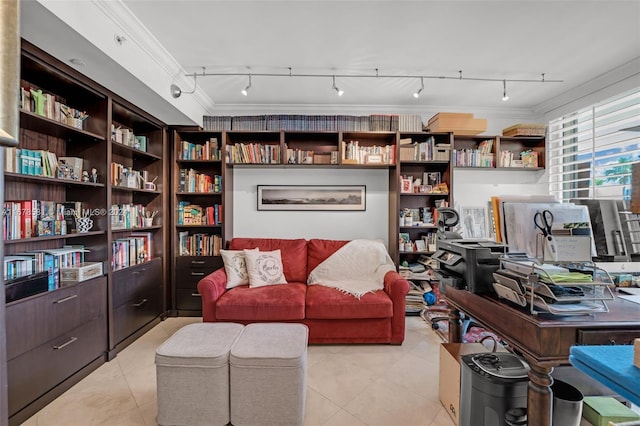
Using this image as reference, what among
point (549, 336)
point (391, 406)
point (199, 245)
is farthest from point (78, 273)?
point (549, 336)

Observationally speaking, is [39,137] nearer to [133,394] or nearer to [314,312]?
[133,394]

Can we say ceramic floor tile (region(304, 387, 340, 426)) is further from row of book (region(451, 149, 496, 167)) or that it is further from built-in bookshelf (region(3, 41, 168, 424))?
row of book (region(451, 149, 496, 167))

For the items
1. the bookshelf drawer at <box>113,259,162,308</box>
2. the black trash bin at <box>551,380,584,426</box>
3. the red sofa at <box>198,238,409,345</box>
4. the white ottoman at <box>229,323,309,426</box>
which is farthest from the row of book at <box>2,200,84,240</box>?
the black trash bin at <box>551,380,584,426</box>

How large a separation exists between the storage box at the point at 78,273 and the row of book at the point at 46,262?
0.12 ft

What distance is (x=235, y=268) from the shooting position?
316cm

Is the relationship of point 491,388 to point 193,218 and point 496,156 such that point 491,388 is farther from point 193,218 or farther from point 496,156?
point 193,218

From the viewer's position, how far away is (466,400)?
5.19ft

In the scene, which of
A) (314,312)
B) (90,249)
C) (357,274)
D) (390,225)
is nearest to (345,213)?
(390,225)

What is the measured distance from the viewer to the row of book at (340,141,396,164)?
11.6 feet

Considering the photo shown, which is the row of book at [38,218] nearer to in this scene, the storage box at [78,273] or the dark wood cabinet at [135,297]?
the storage box at [78,273]

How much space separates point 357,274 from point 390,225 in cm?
82

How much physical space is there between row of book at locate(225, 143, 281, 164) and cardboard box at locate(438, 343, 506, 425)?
256 centimetres

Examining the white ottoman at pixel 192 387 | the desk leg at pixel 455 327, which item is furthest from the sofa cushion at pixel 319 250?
the white ottoman at pixel 192 387

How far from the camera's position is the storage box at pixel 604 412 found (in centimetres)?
144
